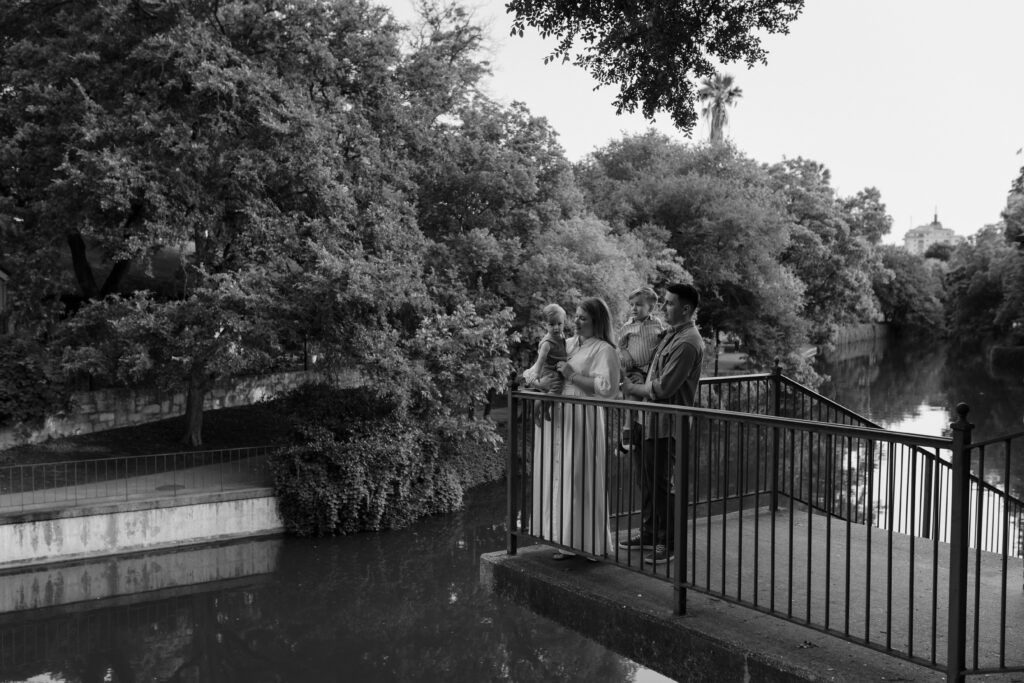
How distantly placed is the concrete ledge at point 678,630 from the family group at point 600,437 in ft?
0.73

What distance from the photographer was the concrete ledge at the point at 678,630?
4.15 metres

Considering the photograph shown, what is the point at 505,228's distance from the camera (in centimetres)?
2634

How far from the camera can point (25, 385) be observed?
73.9 ft

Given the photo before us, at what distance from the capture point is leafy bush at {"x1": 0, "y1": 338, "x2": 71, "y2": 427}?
72.5 ft

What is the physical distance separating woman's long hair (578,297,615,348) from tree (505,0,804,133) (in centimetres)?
241

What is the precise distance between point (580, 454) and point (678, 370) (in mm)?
927

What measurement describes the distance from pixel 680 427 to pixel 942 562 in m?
2.43

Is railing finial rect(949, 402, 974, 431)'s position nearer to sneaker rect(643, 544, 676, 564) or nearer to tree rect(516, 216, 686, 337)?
sneaker rect(643, 544, 676, 564)

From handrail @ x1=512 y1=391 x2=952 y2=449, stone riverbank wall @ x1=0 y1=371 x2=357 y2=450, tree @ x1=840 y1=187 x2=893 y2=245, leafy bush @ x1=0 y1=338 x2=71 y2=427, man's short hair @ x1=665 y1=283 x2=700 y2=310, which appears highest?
tree @ x1=840 y1=187 x2=893 y2=245

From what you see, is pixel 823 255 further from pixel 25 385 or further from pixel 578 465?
pixel 578 465

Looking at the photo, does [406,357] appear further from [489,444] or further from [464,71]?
[464,71]

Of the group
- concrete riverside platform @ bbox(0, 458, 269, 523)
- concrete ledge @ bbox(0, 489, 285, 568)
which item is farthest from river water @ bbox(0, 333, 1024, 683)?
concrete riverside platform @ bbox(0, 458, 269, 523)

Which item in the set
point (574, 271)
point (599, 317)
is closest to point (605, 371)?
point (599, 317)

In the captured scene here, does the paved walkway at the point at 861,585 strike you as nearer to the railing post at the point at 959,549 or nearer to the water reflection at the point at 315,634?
the railing post at the point at 959,549
